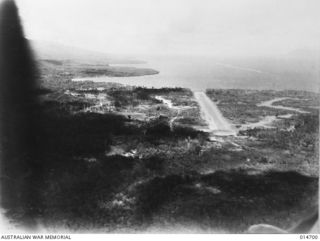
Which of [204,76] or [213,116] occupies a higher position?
[204,76]

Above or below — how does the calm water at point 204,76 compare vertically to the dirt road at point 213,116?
above

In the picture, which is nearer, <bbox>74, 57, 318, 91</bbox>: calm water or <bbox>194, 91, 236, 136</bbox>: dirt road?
<bbox>194, 91, 236, 136</bbox>: dirt road

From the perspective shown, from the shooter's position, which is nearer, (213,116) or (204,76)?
(213,116)

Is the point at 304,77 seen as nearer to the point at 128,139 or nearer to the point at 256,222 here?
the point at 256,222

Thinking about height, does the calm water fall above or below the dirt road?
above

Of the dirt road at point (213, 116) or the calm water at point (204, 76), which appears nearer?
the dirt road at point (213, 116)

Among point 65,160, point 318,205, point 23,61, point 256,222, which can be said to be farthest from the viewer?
point 23,61

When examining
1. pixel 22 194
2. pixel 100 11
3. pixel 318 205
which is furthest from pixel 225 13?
pixel 22 194

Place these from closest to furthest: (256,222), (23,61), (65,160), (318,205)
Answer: (256,222) → (318,205) → (65,160) → (23,61)
